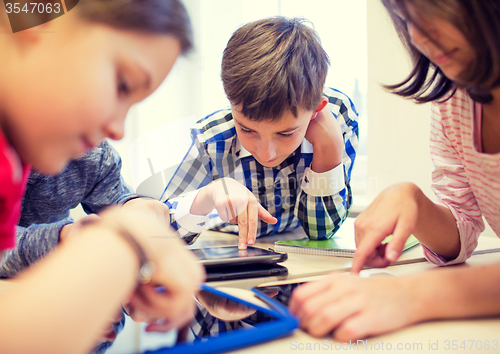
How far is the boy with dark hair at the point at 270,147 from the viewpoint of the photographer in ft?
2.28

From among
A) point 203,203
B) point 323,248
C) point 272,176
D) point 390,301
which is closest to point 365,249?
point 390,301

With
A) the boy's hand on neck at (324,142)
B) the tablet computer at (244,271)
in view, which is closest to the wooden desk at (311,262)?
the tablet computer at (244,271)

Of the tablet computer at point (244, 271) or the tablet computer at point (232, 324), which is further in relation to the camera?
the tablet computer at point (244, 271)

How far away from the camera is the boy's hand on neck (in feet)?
2.75

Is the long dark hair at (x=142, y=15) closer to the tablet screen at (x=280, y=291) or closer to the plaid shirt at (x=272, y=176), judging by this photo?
the tablet screen at (x=280, y=291)

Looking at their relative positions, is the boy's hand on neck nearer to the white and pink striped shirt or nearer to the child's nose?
the white and pink striped shirt

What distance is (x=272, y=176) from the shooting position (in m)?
0.95

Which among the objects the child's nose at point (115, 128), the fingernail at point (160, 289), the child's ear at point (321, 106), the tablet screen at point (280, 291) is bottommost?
the tablet screen at point (280, 291)

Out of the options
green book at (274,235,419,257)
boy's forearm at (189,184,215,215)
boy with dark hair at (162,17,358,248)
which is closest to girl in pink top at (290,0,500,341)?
green book at (274,235,419,257)

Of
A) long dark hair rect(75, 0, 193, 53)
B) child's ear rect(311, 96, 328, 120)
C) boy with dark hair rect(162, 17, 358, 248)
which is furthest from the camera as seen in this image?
child's ear rect(311, 96, 328, 120)

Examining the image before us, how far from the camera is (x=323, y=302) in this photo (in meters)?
0.29

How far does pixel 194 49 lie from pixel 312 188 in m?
0.51

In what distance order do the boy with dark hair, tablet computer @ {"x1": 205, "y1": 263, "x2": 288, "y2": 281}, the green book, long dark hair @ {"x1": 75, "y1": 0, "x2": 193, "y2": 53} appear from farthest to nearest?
1. the boy with dark hair
2. the green book
3. tablet computer @ {"x1": 205, "y1": 263, "x2": 288, "y2": 281}
4. long dark hair @ {"x1": 75, "y1": 0, "x2": 193, "y2": 53}

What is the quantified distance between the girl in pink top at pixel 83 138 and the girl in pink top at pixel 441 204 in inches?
5.2
